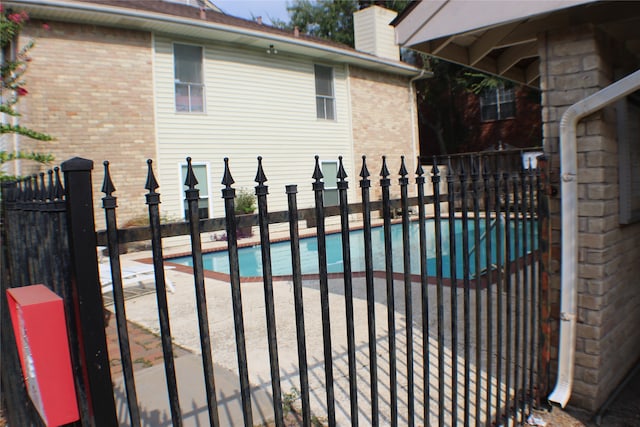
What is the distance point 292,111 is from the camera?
48.0ft

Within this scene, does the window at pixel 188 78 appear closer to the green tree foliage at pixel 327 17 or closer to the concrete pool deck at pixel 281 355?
the concrete pool deck at pixel 281 355

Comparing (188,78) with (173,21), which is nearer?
(173,21)

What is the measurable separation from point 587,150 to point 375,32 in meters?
15.6

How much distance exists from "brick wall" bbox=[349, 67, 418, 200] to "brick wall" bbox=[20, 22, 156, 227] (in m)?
7.51

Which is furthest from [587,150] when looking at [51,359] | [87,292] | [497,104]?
[497,104]

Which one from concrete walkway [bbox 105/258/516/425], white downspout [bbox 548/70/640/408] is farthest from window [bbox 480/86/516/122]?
white downspout [bbox 548/70/640/408]

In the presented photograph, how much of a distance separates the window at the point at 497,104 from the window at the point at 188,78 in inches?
561

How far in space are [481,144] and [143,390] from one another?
22057 millimetres

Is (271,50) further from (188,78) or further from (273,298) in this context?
(273,298)

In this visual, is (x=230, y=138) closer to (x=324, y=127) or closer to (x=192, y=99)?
(x=192, y=99)

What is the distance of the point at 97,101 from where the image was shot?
10.7 m

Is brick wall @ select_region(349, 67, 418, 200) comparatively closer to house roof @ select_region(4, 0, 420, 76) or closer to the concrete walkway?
house roof @ select_region(4, 0, 420, 76)

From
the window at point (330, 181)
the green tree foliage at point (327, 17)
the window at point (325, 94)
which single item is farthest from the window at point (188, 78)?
the green tree foliage at point (327, 17)

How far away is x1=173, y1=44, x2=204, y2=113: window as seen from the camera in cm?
1223
